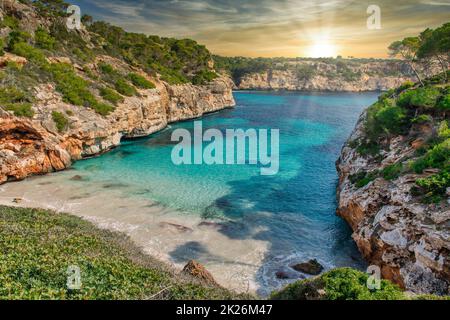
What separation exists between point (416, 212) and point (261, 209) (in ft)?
36.2

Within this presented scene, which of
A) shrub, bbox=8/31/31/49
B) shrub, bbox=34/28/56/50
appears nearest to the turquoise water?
shrub, bbox=34/28/56/50

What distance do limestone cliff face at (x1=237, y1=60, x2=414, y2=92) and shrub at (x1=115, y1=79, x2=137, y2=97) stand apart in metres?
95.6

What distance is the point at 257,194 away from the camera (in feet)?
83.9

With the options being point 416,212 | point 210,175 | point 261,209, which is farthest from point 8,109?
point 416,212

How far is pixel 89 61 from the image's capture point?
1858 inches

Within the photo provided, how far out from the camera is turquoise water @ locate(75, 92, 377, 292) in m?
18.1

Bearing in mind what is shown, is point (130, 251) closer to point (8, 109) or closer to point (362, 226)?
point (362, 226)

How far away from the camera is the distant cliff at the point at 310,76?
140125 millimetres

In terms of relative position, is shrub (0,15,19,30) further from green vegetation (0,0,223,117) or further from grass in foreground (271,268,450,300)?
grass in foreground (271,268,450,300)

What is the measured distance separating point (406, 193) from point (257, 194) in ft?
40.5

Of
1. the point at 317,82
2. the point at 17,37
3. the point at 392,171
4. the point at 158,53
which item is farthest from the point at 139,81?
the point at 317,82

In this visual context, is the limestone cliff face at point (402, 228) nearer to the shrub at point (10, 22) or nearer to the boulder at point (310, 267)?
the boulder at point (310, 267)

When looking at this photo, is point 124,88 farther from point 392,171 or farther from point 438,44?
point 392,171

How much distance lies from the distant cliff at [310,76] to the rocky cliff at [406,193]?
119034mm
